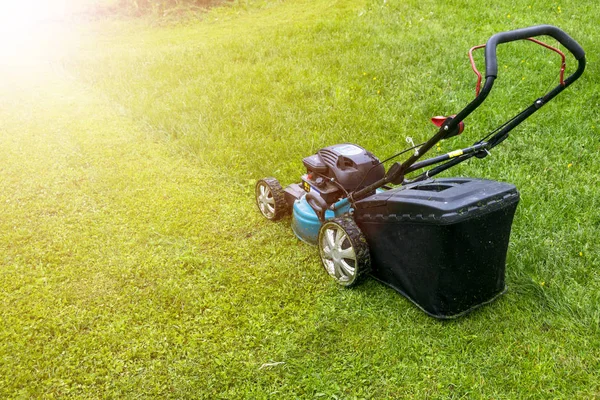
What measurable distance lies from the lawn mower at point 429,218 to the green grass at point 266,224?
204mm

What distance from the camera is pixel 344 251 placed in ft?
10.7

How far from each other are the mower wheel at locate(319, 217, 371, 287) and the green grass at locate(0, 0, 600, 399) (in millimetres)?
113

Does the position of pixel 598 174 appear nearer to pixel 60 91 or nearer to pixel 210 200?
pixel 210 200

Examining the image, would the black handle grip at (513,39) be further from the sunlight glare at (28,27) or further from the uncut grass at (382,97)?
the sunlight glare at (28,27)

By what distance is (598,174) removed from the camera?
4320 millimetres

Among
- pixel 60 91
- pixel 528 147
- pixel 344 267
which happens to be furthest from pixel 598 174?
pixel 60 91

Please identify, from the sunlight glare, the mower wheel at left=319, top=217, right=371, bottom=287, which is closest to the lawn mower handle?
the mower wheel at left=319, top=217, right=371, bottom=287

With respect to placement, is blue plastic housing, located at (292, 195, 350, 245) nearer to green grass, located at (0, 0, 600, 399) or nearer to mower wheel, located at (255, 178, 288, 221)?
green grass, located at (0, 0, 600, 399)

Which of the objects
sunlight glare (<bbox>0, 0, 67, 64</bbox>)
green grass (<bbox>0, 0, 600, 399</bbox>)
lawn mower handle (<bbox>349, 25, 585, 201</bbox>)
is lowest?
green grass (<bbox>0, 0, 600, 399</bbox>)

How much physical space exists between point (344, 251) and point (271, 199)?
1.16 meters

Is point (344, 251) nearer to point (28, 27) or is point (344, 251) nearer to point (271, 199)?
point (271, 199)

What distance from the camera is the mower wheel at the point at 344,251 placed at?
314 centimetres

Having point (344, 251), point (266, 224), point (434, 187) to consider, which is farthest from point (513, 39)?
point (266, 224)

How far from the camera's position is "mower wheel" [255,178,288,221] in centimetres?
416
